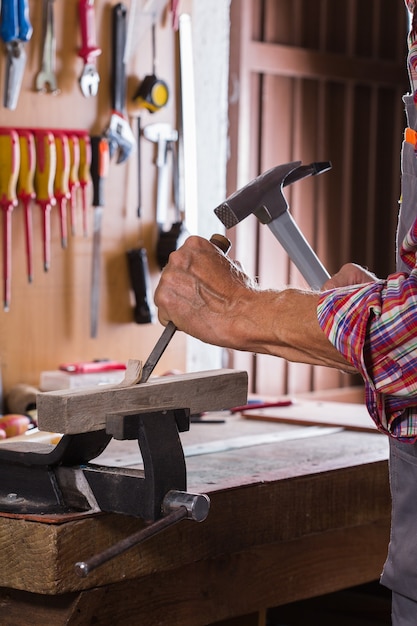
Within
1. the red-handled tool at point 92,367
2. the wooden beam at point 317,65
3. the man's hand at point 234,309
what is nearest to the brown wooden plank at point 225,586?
the man's hand at point 234,309

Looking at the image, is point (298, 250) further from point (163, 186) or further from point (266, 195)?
point (163, 186)

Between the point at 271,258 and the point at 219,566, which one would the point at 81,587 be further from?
the point at 271,258

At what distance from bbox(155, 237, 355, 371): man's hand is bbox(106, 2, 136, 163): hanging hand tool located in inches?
71.0

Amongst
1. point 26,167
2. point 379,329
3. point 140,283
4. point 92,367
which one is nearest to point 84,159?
point 26,167

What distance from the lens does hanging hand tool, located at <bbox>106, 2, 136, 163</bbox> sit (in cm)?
332

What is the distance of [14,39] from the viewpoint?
2.99 metres

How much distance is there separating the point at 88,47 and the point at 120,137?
0.99 feet

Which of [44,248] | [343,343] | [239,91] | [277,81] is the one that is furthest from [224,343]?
[277,81]

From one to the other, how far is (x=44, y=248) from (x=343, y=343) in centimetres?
197

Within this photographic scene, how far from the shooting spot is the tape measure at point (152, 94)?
11.1ft

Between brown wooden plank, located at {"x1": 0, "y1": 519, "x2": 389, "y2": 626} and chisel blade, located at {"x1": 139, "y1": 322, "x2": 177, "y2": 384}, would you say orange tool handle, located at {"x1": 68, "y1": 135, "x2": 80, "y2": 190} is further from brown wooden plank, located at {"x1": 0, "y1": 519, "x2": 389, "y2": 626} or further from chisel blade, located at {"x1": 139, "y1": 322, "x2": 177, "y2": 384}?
chisel blade, located at {"x1": 139, "y1": 322, "x2": 177, "y2": 384}

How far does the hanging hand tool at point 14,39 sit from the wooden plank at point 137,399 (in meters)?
1.59

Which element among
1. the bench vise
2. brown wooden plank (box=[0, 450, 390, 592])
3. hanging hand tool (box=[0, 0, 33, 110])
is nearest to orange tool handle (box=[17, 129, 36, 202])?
hanging hand tool (box=[0, 0, 33, 110])

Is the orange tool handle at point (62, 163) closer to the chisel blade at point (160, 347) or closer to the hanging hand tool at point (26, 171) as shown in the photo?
the hanging hand tool at point (26, 171)
